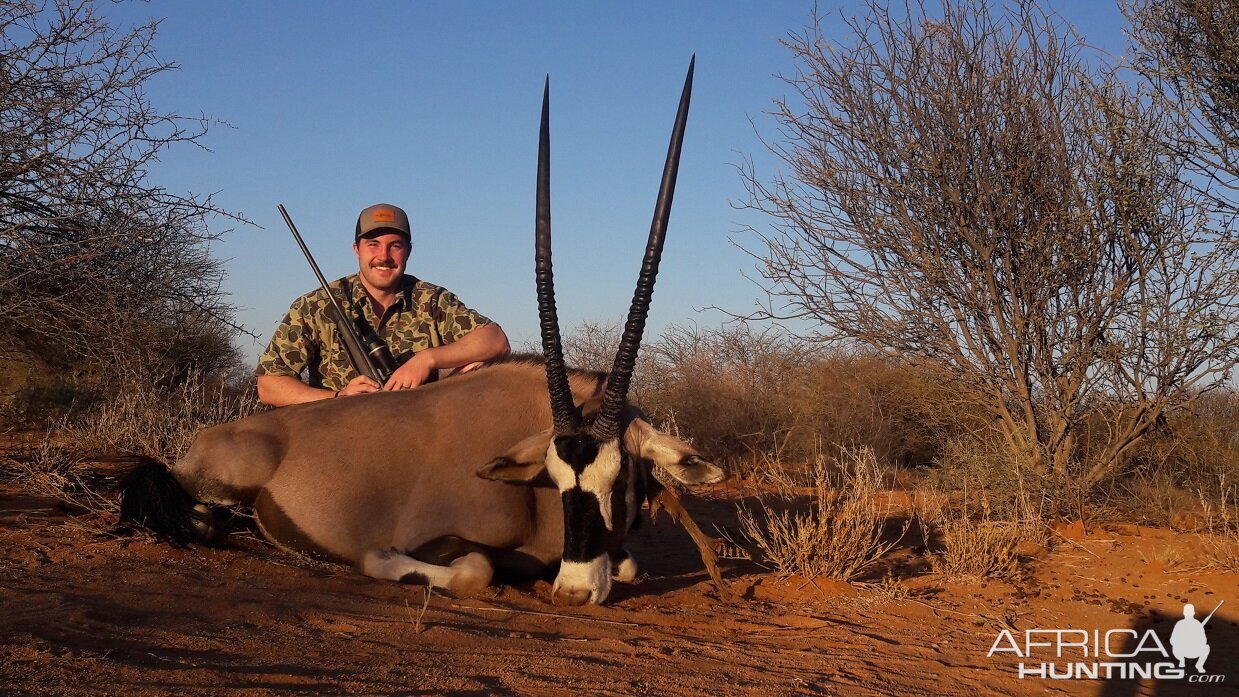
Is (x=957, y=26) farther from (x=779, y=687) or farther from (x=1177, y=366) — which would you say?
(x=779, y=687)

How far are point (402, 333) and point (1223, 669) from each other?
16.4 ft

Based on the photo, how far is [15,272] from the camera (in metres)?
6.80

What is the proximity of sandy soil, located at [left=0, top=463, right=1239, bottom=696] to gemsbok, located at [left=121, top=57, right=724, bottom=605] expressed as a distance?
20cm

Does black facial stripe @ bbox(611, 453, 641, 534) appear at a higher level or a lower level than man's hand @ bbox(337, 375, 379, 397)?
lower

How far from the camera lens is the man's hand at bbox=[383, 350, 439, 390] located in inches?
240

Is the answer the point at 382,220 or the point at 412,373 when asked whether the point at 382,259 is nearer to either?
the point at 382,220

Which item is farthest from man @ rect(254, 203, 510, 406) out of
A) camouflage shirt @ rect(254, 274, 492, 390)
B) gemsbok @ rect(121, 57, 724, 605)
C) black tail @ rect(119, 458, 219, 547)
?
black tail @ rect(119, 458, 219, 547)

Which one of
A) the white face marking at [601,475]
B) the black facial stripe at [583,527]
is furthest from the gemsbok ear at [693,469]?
the black facial stripe at [583,527]

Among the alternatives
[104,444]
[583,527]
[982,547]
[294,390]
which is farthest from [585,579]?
[104,444]

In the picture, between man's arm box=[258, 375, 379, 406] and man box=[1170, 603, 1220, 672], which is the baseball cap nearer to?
man's arm box=[258, 375, 379, 406]

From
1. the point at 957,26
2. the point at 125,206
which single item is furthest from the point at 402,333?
the point at 957,26

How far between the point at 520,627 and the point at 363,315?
10.7ft

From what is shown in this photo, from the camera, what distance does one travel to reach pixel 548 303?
5039mm

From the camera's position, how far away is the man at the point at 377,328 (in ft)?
20.8
